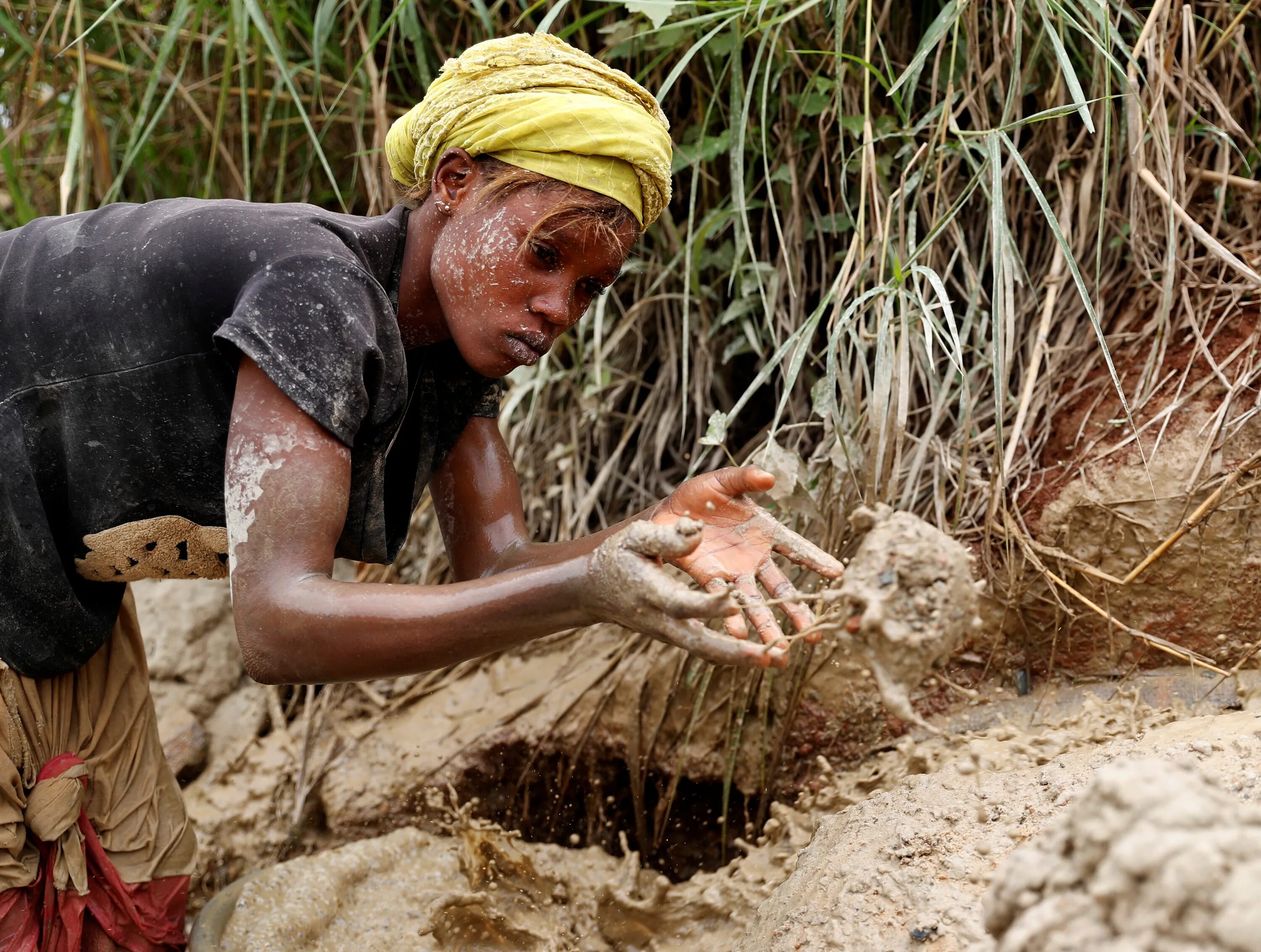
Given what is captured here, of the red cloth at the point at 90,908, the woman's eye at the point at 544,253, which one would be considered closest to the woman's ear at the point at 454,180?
the woman's eye at the point at 544,253

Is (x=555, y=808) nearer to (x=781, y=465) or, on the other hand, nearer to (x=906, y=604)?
(x=781, y=465)

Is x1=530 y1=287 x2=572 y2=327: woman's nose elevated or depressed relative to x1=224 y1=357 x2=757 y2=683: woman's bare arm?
elevated

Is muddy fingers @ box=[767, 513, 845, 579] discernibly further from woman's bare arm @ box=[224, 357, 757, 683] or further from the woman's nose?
the woman's nose

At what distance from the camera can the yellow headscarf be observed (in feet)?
5.48

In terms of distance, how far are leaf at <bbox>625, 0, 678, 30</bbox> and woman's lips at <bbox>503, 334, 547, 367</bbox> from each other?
2.45 ft

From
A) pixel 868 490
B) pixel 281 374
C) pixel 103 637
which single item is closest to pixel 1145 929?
pixel 281 374

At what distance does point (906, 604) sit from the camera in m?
1.39

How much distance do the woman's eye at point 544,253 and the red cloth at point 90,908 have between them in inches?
47.3

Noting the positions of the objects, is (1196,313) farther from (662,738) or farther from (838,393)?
(662,738)

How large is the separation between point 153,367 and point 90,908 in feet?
3.27

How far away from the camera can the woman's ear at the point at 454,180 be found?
1725 millimetres

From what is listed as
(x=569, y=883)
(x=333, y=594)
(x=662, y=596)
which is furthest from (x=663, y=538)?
(x=569, y=883)

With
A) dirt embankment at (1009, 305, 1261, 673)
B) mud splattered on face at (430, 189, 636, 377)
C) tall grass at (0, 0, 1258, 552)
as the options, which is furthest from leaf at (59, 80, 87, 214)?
dirt embankment at (1009, 305, 1261, 673)

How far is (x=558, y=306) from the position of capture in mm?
1727
